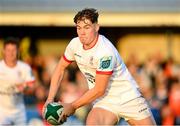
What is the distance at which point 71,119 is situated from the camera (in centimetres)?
1441

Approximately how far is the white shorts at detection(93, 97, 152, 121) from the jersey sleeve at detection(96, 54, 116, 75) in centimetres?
57

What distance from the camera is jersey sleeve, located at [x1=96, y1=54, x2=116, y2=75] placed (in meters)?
9.43

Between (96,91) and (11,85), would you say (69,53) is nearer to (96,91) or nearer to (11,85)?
(96,91)

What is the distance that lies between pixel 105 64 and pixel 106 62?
0.11ft

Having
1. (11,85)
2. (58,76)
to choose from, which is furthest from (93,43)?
(11,85)

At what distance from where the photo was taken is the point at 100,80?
31.0 feet

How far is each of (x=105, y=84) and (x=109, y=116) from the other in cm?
53

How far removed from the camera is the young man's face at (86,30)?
9.37 meters

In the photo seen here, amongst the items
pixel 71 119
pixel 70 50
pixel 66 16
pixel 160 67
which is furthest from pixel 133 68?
pixel 70 50

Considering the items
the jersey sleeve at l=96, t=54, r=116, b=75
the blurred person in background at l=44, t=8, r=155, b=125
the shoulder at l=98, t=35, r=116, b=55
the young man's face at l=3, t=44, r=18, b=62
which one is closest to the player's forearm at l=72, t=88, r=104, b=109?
the blurred person in background at l=44, t=8, r=155, b=125

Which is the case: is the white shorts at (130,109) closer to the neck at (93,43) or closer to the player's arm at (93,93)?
the player's arm at (93,93)

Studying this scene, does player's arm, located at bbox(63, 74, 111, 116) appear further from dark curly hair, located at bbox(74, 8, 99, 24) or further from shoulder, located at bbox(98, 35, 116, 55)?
dark curly hair, located at bbox(74, 8, 99, 24)

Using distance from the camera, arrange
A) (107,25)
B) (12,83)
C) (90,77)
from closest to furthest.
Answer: (90,77)
(12,83)
(107,25)

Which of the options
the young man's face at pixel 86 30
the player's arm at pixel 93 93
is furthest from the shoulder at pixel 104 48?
the player's arm at pixel 93 93
